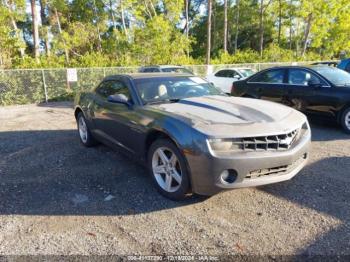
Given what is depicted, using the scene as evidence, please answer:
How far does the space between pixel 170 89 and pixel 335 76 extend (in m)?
4.52

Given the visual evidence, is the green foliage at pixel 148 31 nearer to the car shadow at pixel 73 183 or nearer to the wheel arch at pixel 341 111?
the car shadow at pixel 73 183

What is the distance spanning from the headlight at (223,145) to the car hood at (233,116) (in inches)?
2.3

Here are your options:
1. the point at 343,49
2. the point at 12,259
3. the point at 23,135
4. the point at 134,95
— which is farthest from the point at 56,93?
the point at 343,49

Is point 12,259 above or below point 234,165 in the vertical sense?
below

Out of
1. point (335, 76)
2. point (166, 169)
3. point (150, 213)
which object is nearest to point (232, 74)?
point (335, 76)

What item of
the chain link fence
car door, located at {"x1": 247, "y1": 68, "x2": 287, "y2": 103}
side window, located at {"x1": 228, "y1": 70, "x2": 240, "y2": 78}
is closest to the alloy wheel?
car door, located at {"x1": 247, "y1": 68, "x2": 287, "y2": 103}

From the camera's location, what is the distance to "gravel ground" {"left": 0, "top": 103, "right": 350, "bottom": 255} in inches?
107

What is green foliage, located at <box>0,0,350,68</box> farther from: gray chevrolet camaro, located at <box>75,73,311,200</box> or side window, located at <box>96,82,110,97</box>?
gray chevrolet camaro, located at <box>75,73,311,200</box>

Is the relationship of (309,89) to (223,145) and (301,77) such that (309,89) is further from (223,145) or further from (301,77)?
(223,145)

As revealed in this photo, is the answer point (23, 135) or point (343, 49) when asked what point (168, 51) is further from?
point (343, 49)

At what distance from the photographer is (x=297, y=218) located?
3.10m

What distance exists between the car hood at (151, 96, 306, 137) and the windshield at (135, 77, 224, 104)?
0.78 feet

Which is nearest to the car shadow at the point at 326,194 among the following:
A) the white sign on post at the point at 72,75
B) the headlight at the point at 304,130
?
the headlight at the point at 304,130

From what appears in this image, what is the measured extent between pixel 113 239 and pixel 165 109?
164 centimetres
